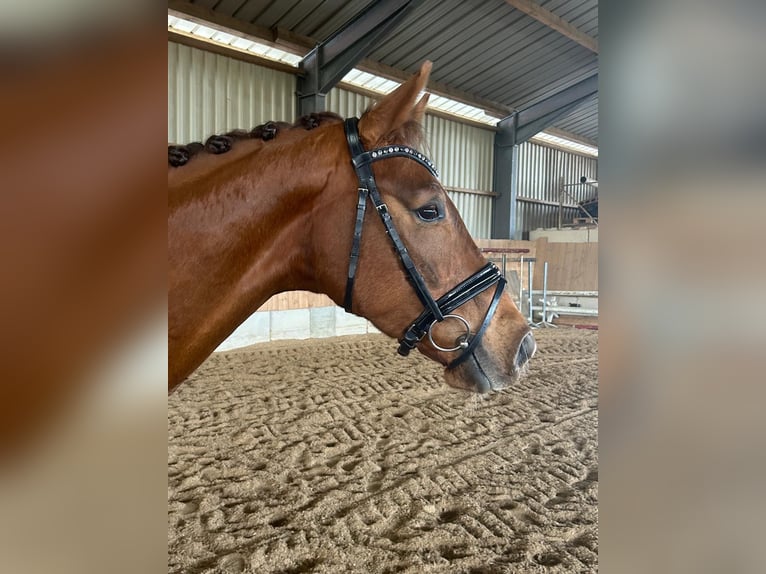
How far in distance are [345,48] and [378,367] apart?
589 cm

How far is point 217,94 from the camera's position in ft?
25.9

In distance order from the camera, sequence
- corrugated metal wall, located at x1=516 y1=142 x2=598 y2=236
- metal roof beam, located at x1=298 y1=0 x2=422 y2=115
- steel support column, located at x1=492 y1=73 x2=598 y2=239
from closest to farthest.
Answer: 1. metal roof beam, located at x1=298 y1=0 x2=422 y2=115
2. steel support column, located at x1=492 y1=73 x2=598 y2=239
3. corrugated metal wall, located at x1=516 y1=142 x2=598 y2=236

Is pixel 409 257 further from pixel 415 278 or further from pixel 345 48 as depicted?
pixel 345 48

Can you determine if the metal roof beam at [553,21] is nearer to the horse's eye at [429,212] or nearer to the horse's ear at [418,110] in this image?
the horse's ear at [418,110]

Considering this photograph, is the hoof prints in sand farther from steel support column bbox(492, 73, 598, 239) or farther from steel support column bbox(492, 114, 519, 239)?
steel support column bbox(492, 73, 598, 239)

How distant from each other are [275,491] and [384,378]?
9.23ft

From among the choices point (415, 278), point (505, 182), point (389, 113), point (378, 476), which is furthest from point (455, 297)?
point (505, 182)

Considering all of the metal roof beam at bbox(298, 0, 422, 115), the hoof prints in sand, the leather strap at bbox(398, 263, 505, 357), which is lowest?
the hoof prints in sand

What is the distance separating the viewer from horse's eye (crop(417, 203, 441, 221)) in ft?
4.84

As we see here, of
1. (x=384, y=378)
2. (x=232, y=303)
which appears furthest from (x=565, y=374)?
(x=232, y=303)

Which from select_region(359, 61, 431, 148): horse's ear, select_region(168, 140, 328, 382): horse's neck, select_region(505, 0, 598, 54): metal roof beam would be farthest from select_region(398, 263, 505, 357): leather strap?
select_region(505, 0, 598, 54): metal roof beam

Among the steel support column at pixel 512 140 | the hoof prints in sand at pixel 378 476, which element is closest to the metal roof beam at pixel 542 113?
the steel support column at pixel 512 140

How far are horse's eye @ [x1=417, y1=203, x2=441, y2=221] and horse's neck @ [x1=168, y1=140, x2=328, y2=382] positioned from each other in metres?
0.34
